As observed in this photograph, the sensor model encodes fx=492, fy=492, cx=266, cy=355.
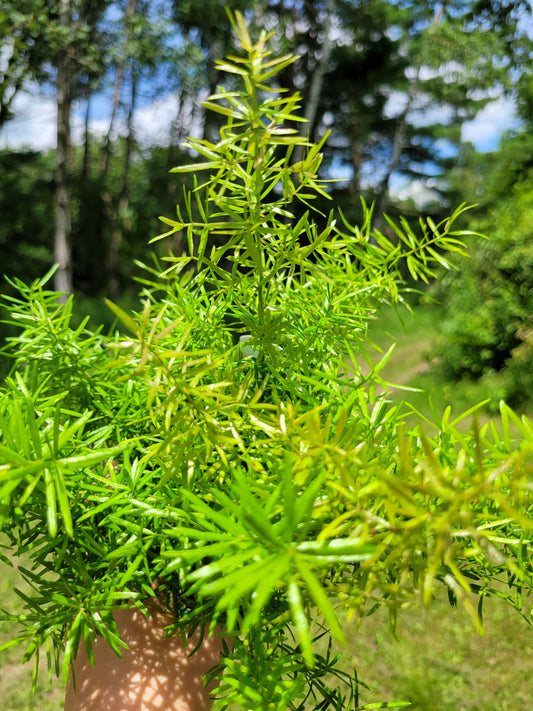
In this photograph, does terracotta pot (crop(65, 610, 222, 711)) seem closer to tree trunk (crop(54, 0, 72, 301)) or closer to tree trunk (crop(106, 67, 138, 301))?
tree trunk (crop(54, 0, 72, 301))

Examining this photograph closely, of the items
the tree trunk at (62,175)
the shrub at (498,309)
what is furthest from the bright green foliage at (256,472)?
the tree trunk at (62,175)

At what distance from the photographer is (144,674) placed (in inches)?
23.3

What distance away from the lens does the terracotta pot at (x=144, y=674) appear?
1.89 feet

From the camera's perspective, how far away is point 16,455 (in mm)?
366

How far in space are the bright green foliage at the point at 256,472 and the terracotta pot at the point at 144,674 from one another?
7 cm

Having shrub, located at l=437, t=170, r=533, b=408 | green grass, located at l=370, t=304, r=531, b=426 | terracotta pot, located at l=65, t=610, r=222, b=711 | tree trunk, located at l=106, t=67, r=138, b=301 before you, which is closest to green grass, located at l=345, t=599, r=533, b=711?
terracotta pot, located at l=65, t=610, r=222, b=711

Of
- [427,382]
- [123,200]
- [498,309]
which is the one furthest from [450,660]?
[123,200]

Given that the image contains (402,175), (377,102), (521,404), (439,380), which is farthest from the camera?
(402,175)

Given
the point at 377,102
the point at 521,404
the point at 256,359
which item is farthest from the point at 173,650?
the point at 377,102

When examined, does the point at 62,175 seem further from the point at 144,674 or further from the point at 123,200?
the point at 144,674

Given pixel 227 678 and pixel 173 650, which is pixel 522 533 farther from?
pixel 173 650

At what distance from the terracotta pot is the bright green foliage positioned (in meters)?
0.07

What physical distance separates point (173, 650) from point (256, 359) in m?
0.39

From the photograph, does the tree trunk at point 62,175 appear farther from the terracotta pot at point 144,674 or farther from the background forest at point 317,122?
the terracotta pot at point 144,674
